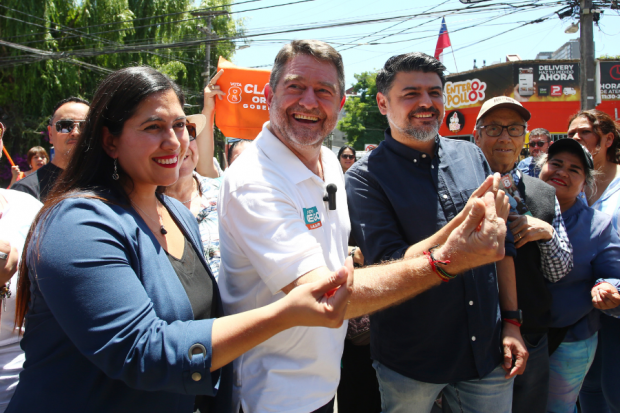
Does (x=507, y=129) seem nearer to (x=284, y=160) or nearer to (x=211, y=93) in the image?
(x=284, y=160)

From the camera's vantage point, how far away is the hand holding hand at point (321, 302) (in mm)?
1190

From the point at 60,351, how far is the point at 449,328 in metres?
1.68

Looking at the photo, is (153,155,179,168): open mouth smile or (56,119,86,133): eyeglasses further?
(56,119,86,133): eyeglasses

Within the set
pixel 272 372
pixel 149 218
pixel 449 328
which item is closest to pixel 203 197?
pixel 149 218

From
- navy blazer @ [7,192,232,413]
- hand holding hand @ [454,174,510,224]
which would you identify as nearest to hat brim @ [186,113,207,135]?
navy blazer @ [7,192,232,413]

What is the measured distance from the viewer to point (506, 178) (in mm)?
2502

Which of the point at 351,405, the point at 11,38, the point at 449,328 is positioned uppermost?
the point at 11,38

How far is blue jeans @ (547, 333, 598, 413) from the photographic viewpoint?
8.57ft

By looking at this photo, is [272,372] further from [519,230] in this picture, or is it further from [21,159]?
[21,159]

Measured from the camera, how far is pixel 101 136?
56.1 inches

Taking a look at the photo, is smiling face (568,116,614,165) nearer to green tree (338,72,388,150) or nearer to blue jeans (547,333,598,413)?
blue jeans (547,333,598,413)

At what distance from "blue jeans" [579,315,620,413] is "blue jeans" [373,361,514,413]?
4.00 feet

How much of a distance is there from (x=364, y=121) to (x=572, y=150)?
150ft

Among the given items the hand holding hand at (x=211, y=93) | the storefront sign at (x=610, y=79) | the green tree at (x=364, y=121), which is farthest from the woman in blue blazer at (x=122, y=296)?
the green tree at (x=364, y=121)
